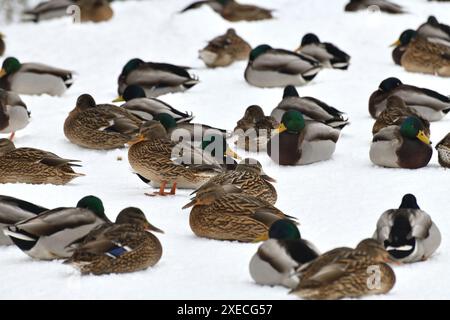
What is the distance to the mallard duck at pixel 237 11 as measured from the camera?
19328mm

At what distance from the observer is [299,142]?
11.1 m

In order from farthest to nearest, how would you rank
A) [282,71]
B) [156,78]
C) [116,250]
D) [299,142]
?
[282,71] < [156,78] < [299,142] < [116,250]

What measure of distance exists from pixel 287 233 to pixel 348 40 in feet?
34.0

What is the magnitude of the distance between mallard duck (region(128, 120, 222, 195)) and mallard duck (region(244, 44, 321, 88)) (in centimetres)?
428

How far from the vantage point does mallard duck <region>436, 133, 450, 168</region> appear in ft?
34.3

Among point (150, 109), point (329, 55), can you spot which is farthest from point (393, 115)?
point (329, 55)

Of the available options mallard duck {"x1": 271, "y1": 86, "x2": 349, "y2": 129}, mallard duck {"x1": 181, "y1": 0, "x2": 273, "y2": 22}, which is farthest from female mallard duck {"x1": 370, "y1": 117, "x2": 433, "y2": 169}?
mallard duck {"x1": 181, "y1": 0, "x2": 273, "y2": 22}

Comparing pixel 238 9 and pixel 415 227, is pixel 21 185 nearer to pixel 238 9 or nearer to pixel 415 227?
pixel 415 227

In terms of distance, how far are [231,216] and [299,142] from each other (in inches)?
106

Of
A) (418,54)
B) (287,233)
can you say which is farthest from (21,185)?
(418,54)

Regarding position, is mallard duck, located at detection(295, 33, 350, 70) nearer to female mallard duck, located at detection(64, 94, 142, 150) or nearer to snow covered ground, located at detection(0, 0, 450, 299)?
snow covered ground, located at detection(0, 0, 450, 299)

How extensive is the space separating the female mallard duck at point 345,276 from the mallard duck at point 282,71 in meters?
7.45

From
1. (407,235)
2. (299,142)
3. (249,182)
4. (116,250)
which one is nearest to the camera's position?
(116,250)

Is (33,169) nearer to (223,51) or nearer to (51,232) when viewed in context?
(51,232)
